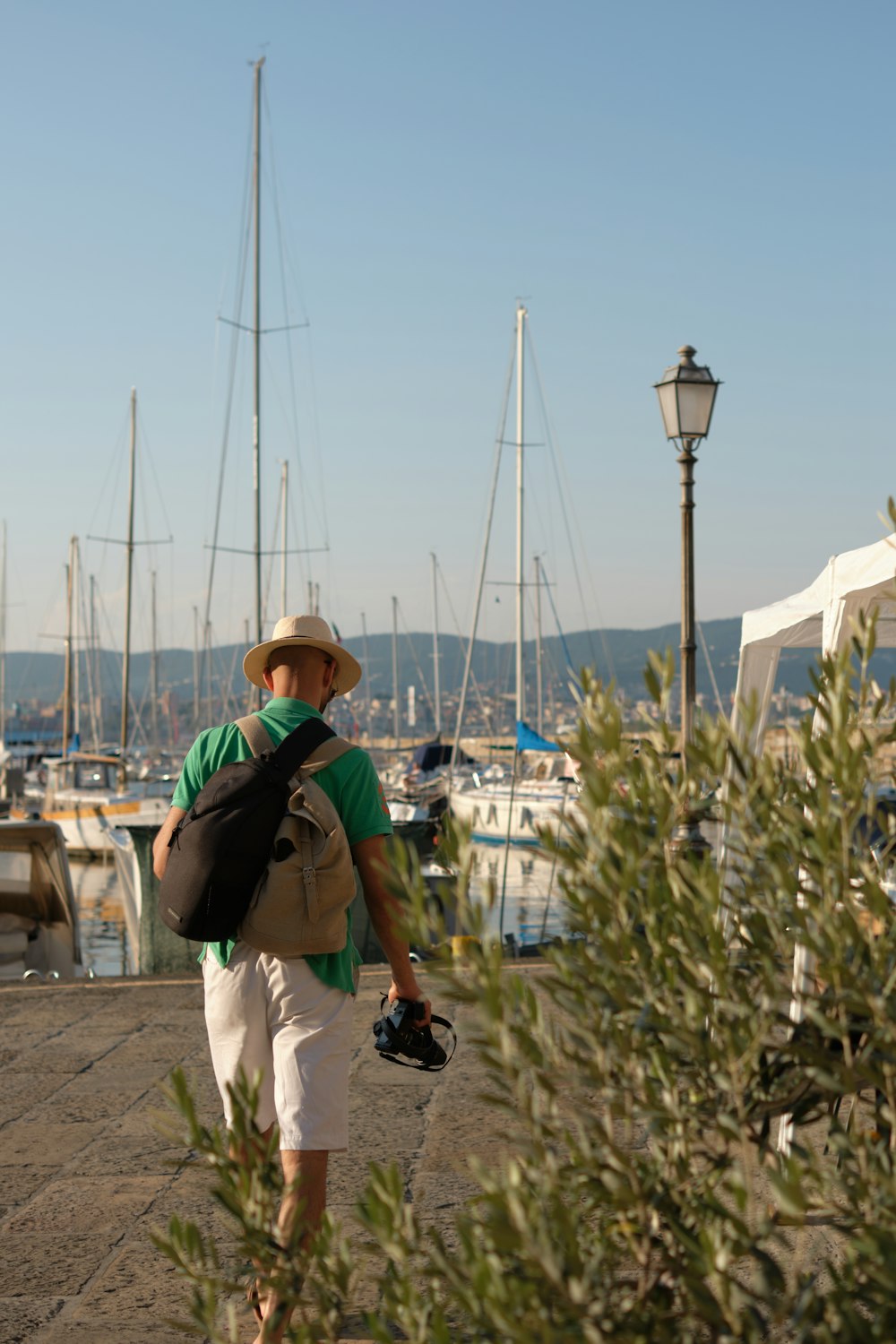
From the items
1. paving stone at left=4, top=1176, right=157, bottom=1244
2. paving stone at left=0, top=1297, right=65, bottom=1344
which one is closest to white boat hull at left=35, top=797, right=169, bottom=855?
paving stone at left=4, top=1176, right=157, bottom=1244

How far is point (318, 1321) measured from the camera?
203 centimetres

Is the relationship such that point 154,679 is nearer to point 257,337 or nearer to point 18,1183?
point 257,337

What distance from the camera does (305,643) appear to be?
395cm

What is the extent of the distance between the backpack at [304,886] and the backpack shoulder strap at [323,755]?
8cm

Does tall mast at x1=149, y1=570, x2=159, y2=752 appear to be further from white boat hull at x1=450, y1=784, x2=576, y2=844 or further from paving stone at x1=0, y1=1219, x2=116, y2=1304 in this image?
paving stone at x1=0, y1=1219, x2=116, y2=1304

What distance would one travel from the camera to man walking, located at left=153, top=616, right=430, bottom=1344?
11.6ft

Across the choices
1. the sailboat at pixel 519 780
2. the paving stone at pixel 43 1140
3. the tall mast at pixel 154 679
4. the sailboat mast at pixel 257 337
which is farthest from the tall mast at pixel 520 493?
the paving stone at pixel 43 1140

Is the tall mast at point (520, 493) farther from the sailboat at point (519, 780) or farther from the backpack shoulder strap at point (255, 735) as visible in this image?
the backpack shoulder strap at point (255, 735)

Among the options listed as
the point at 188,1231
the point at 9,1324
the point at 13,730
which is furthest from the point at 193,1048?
the point at 13,730

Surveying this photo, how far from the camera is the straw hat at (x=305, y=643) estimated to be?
394 cm

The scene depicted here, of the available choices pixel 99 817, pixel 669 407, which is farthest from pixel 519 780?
pixel 669 407

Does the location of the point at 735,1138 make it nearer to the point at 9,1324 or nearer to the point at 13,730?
the point at 9,1324

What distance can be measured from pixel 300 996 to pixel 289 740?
0.65 metres

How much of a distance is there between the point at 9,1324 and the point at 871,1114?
9.04 ft
